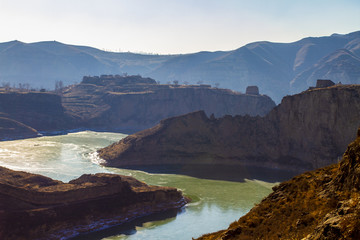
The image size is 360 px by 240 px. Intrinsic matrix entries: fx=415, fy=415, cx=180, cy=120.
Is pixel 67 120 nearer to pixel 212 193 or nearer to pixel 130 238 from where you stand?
pixel 212 193

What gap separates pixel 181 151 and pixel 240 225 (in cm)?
8421

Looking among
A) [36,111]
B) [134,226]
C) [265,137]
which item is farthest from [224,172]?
[36,111]

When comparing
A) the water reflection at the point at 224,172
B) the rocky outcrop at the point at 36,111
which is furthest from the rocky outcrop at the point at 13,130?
the water reflection at the point at 224,172

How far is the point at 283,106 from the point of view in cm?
11138

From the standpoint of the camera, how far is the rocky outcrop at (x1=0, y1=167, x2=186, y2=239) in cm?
5203

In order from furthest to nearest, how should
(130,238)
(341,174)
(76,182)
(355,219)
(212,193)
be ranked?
1. (212,193)
2. (76,182)
3. (130,238)
4. (341,174)
5. (355,219)

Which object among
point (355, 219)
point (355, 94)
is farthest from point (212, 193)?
point (355, 219)

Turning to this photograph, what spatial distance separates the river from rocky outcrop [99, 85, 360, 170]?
6.52 m

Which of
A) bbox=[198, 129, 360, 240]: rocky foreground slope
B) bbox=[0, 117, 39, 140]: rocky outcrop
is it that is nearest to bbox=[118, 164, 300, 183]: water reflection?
bbox=[198, 129, 360, 240]: rocky foreground slope

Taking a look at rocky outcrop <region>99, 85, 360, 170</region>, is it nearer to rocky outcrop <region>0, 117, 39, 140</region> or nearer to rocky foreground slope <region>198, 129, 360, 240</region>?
rocky outcrop <region>0, 117, 39, 140</region>

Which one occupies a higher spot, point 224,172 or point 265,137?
point 265,137

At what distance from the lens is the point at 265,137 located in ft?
364

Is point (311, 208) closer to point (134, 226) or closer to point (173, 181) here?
point (134, 226)

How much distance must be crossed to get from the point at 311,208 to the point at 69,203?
4195cm
